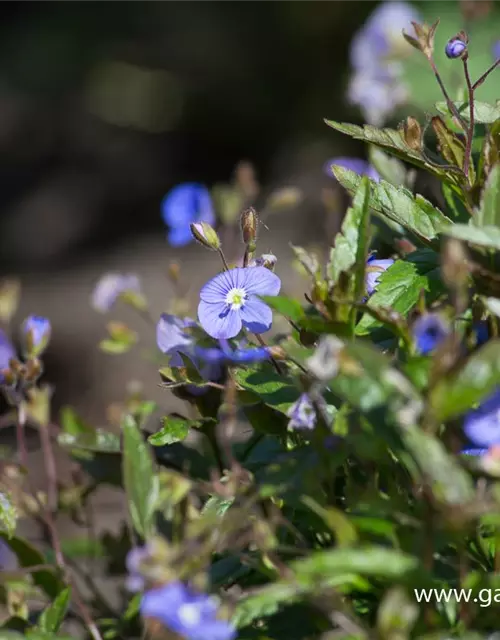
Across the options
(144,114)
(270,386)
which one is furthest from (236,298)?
(144,114)

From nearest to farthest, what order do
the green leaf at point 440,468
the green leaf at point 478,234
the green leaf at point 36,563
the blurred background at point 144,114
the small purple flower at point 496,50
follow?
the green leaf at point 440,468 → the green leaf at point 478,234 → the green leaf at point 36,563 → the small purple flower at point 496,50 → the blurred background at point 144,114

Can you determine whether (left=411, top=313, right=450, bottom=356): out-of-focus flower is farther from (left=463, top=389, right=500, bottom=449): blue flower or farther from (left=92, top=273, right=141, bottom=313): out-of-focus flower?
(left=92, top=273, right=141, bottom=313): out-of-focus flower

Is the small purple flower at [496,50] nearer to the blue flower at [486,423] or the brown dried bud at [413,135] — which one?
the brown dried bud at [413,135]

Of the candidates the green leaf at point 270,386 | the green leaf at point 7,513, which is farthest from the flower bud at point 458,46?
the green leaf at point 7,513

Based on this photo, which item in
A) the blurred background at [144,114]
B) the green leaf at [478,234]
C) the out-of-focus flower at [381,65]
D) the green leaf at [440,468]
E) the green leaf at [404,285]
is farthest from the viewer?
the blurred background at [144,114]

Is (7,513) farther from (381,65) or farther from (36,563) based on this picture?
(381,65)

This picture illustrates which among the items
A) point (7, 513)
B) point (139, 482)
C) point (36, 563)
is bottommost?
point (36, 563)
